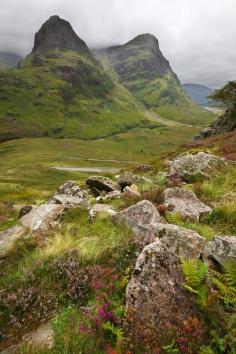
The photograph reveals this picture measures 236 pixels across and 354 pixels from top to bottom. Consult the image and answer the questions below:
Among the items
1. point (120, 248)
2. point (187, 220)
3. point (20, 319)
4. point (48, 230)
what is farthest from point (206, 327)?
point (48, 230)

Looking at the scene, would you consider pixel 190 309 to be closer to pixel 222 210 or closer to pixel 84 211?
pixel 222 210

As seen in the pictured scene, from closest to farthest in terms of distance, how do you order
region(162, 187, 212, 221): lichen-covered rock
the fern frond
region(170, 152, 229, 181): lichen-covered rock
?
the fern frond, region(162, 187, 212, 221): lichen-covered rock, region(170, 152, 229, 181): lichen-covered rock

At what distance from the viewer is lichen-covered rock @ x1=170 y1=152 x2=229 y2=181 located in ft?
59.3

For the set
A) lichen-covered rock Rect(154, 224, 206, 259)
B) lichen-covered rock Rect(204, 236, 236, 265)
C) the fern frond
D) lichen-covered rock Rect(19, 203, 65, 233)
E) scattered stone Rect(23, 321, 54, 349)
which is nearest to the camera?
scattered stone Rect(23, 321, 54, 349)

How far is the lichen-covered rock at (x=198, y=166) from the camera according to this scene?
712 inches

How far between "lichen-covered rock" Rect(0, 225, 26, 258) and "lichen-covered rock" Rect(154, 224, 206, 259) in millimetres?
4586

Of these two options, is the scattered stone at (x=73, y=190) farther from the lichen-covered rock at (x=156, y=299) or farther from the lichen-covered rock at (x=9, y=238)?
the lichen-covered rock at (x=156, y=299)

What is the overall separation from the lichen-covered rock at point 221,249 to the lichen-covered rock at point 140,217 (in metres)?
2.08

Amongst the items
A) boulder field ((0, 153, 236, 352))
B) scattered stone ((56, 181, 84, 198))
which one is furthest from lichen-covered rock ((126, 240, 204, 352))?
scattered stone ((56, 181, 84, 198))

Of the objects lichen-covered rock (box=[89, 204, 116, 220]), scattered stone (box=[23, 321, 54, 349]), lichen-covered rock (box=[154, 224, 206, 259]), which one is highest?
lichen-covered rock (box=[154, 224, 206, 259])

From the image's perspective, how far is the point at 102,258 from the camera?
941cm

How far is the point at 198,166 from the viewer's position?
18.6 meters

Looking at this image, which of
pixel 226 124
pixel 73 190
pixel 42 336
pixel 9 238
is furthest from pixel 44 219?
pixel 226 124

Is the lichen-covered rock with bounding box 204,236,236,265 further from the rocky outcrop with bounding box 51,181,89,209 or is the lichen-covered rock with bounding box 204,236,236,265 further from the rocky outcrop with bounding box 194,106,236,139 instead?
the rocky outcrop with bounding box 194,106,236,139
